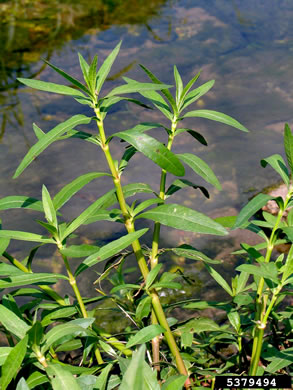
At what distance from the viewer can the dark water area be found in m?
3.61

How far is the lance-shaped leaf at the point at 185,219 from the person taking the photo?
1.28m

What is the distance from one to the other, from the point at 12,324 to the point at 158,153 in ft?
1.96

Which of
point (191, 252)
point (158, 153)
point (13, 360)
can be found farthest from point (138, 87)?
point (13, 360)

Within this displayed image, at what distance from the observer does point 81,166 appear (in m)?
3.99

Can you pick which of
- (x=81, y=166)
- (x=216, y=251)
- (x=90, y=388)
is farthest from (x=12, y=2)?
(x=90, y=388)

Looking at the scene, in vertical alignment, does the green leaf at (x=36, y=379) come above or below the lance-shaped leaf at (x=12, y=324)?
below

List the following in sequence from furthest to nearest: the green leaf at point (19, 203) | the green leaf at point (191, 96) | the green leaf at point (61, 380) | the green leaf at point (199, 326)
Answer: the green leaf at point (199, 326) < the green leaf at point (191, 96) < the green leaf at point (19, 203) < the green leaf at point (61, 380)

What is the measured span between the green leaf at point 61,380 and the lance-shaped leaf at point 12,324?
0.14m

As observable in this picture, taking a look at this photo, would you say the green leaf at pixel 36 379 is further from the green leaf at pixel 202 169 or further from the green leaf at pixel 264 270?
the green leaf at pixel 202 169

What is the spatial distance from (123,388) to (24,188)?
3.14 metres

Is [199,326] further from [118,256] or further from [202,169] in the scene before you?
[202,169]

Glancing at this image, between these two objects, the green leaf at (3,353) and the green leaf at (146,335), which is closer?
the green leaf at (3,353)

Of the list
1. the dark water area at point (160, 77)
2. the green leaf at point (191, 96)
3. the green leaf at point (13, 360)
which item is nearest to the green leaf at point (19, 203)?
the green leaf at point (13, 360)

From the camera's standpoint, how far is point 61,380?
3.73ft
